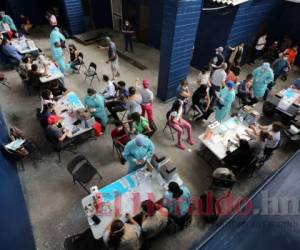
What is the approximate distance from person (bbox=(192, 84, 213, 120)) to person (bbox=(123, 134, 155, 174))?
2.54 metres

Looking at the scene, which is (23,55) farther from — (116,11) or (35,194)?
(35,194)

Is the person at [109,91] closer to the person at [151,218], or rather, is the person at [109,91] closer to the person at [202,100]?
the person at [202,100]

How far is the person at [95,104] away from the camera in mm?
5230

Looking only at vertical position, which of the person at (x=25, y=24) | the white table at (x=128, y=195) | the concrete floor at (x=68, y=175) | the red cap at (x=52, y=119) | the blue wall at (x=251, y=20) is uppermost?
the blue wall at (x=251, y=20)

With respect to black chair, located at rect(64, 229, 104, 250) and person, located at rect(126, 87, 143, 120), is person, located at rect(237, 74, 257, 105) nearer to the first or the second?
person, located at rect(126, 87, 143, 120)

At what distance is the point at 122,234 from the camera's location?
3.01 metres

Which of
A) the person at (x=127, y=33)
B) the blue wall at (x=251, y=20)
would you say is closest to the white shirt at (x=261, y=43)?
the blue wall at (x=251, y=20)

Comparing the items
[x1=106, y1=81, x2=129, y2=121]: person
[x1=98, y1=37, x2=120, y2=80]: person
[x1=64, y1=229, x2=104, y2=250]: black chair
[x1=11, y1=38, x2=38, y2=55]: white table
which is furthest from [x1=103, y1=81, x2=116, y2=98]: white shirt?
[x1=11, y1=38, x2=38, y2=55]: white table

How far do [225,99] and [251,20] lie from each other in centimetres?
457

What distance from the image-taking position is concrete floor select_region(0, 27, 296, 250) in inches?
163

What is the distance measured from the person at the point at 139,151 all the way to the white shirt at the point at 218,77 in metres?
3.29

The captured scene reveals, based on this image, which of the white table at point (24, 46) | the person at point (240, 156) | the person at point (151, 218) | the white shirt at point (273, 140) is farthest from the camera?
the white table at point (24, 46)

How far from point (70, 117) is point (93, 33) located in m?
7.59

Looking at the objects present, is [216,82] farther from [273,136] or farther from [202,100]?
[273,136]
